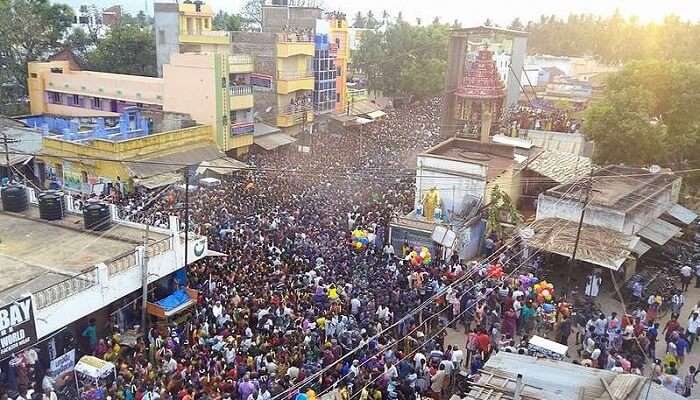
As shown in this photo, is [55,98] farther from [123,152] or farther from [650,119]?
[650,119]

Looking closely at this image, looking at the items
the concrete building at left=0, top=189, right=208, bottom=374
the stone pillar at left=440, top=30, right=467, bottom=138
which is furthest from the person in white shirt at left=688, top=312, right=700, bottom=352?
the stone pillar at left=440, top=30, right=467, bottom=138

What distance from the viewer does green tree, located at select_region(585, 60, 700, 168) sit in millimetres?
27109

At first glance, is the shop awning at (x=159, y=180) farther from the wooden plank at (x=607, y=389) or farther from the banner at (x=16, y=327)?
the wooden plank at (x=607, y=389)

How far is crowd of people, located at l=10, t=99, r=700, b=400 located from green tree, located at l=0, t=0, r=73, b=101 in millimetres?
22982

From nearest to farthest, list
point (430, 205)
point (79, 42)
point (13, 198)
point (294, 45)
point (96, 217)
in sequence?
point (96, 217)
point (13, 198)
point (430, 205)
point (294, 45)
point (79, 42)

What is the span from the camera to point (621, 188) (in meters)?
21.9

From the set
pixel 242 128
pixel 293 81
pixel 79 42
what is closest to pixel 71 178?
pixel 242 128

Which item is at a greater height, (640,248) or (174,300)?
(640,248)

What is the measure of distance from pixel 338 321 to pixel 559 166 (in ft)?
55.2

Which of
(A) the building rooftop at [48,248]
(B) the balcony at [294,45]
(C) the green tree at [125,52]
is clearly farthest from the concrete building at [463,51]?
(A) the building rooftop at [48,248]

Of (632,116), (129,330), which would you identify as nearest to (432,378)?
(129,330)

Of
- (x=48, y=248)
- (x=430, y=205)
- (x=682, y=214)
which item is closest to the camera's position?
(x=48, y=248)

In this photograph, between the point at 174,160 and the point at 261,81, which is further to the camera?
the point at 261,81

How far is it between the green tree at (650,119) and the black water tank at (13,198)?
77.5 ft
